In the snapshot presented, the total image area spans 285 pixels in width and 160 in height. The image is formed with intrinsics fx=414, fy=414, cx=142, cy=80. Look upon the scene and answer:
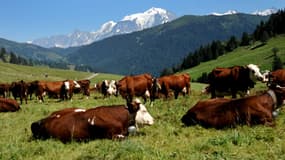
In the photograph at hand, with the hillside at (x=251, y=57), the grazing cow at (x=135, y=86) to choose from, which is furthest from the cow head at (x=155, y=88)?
the hillside at (x=251, y=57)

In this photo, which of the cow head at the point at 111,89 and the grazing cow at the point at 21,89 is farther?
the cow head at the point at 111,89

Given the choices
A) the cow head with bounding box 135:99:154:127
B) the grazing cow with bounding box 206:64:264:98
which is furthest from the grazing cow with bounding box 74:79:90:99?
the cow head with bounding box 135:99:154:127

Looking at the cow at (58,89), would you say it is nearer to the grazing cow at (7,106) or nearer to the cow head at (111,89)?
the cow head at (111,89)

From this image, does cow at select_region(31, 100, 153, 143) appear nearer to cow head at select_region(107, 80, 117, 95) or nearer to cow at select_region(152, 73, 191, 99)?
cow at select_region(152, 73, 191, 99)

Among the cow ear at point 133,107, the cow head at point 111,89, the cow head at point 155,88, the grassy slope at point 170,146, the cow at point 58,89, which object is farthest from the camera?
the cow head at point 111,89

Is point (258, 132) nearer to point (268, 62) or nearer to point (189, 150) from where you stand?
point (189, 150)

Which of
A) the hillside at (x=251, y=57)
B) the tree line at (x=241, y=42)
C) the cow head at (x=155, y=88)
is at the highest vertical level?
the tree line at (x=241, y=42)

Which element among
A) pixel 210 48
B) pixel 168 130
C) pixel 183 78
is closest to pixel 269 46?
pixel 210 48

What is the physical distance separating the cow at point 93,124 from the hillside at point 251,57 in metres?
128

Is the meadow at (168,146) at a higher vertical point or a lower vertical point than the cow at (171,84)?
lower

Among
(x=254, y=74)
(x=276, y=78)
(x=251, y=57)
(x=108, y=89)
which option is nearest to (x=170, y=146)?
(x=254, y=74)

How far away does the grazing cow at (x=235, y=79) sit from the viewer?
20.1 metres

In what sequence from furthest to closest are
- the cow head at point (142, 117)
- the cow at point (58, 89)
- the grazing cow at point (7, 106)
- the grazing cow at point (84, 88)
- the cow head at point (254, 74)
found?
1. the grazing cow at point (84, 88)
2. the cow at point (58, 89)
3. the grazing cow at point (7, 106)
4. the cow head at point (254, 74)
5. the cow head at point (142, 117)

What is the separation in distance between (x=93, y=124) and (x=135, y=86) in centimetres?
1448
